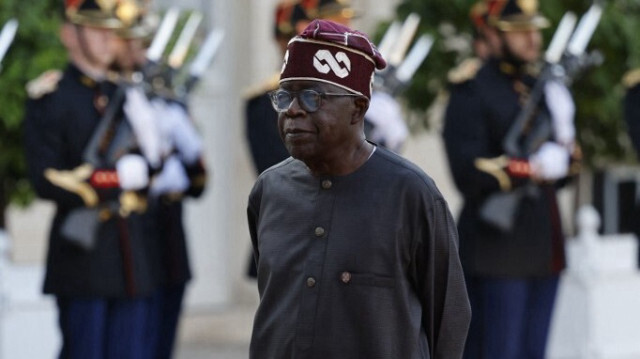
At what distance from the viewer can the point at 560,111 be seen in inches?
323

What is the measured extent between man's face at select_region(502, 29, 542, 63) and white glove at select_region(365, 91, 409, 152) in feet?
1.97

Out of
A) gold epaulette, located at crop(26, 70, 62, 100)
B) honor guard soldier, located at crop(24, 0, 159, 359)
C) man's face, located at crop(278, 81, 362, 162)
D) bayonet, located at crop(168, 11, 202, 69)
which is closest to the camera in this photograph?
man's face, located at crop(278, 81, 362, 162)

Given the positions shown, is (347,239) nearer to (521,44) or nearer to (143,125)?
(143,125)

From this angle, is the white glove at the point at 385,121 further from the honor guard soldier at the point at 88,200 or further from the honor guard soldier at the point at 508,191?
the honor guard soldier at the point at 88,200

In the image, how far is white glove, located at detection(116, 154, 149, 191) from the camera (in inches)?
284

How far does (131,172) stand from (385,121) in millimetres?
1435

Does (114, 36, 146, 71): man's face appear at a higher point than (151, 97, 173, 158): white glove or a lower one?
higher

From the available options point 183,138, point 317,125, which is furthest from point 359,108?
point 183,138

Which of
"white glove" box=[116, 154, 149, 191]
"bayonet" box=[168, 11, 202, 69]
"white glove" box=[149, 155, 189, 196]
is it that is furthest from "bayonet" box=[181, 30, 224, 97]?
"white glove" box=[116, 154, 149, 191]

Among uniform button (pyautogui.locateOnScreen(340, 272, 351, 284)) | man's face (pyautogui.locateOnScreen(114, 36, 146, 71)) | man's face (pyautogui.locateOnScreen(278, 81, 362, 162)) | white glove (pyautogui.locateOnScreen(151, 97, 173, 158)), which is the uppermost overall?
man's face (pyautogui.locateOnScreen(278, 81, 362, 162))

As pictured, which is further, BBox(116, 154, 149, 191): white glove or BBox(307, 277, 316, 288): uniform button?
BBox(116, 154, 149, 191): white glove

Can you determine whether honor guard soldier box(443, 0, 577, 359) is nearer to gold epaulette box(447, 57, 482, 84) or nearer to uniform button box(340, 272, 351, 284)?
gold epaulette box(447, 57, 482, 84)

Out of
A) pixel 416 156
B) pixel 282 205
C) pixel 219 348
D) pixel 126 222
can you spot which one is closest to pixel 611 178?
pixel 416 156

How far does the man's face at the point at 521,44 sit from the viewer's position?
8.20m
